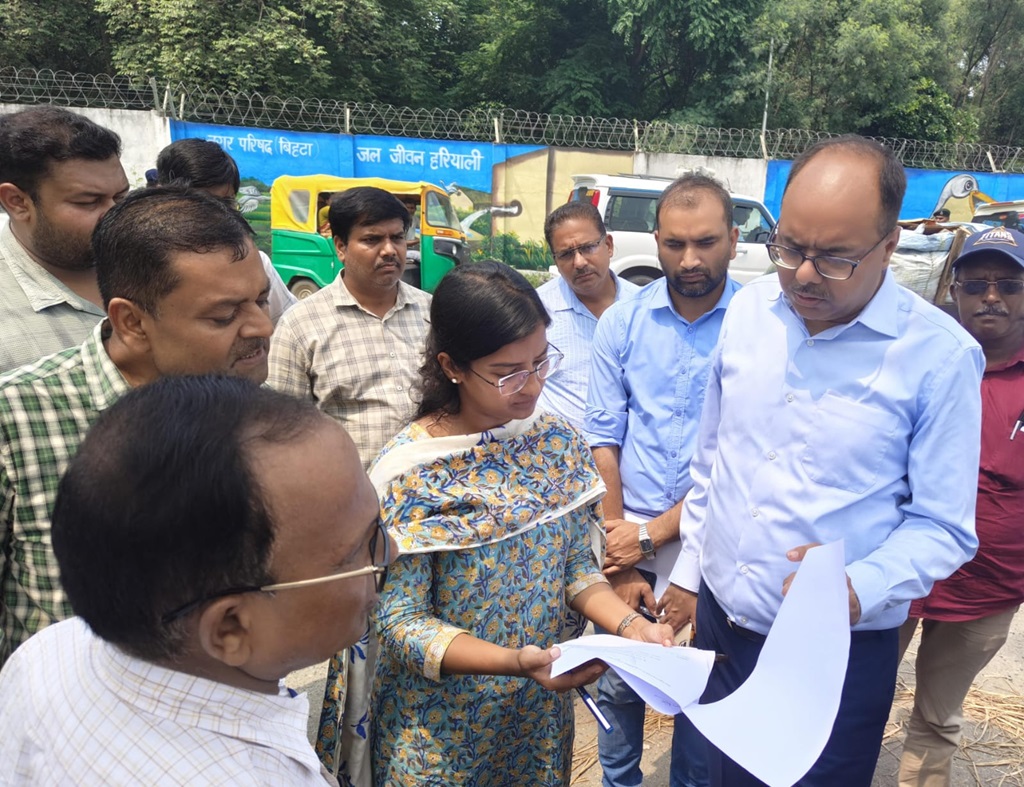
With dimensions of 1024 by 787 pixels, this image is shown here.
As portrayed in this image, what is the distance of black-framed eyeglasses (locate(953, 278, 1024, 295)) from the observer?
237 centimetres

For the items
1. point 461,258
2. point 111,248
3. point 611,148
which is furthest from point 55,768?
point 611,148

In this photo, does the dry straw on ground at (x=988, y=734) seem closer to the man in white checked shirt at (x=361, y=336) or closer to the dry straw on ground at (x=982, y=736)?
the dry straw on ground at (x=982, y=736)

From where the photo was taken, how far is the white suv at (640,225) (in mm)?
10961

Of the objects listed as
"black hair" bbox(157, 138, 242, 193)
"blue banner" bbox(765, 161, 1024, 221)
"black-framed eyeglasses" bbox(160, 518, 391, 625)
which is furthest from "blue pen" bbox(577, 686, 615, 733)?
"blue banner" bbox(765, 161, 1024, 221)

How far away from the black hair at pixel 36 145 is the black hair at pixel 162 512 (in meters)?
1.57

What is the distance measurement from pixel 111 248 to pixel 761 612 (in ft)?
Answer: 5.30

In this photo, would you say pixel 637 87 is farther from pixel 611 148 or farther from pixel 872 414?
pixel 872 414

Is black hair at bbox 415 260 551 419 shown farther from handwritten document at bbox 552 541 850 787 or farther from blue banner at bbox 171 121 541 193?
blue banner at bbox 171 121 541 193

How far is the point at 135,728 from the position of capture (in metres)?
0.82

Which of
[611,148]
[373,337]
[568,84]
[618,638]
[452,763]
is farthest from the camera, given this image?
[568,84]

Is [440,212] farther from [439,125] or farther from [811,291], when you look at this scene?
[811,291]

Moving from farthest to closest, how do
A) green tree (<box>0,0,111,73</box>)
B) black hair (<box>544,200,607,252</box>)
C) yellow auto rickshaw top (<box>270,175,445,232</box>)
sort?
green tree (<box>0,0,111,73</box>)
yellow auto rickshaw top (<box>270,175,445,232</box>)
black hair (<box>544,200,607,252</box>)

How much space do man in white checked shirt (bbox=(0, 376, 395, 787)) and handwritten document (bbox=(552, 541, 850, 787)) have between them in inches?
26.5

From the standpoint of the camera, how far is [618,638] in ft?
5.12
